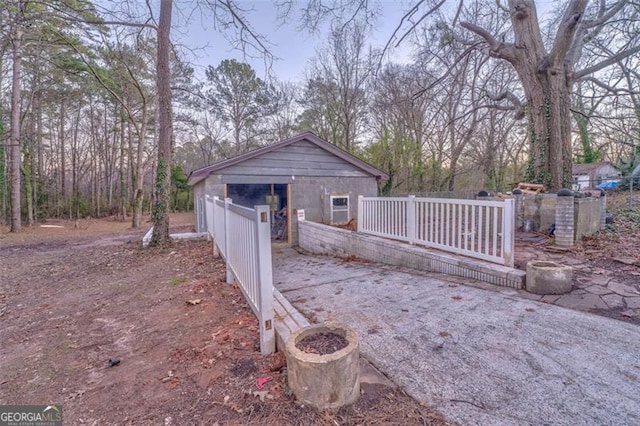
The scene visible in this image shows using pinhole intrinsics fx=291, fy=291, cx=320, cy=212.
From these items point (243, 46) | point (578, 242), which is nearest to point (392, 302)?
point (578, 242)

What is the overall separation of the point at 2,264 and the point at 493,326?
9283 millimetres

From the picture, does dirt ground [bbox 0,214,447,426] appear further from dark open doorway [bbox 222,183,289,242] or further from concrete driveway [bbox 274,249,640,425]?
dark open doorway [bbox 222,183,289,242]

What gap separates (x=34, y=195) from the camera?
1672 cm

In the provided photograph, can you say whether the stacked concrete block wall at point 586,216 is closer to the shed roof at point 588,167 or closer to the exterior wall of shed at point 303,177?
the exterior wall of shed at point 303,177

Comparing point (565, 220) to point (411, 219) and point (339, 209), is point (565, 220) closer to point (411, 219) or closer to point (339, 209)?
point (411, 219)

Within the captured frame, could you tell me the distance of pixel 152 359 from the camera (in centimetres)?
229

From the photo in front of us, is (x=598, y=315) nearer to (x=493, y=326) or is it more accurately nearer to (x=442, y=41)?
(x=493, y=326)

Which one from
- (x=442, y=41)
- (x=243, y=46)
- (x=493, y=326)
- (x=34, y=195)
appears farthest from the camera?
(x=34, y=195)

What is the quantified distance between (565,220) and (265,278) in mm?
5195

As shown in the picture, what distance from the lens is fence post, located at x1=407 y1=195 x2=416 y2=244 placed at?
15.5 feet

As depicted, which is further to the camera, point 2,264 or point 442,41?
point 442,41

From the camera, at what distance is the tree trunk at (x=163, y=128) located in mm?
6812

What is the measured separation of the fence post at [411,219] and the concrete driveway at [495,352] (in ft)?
4.50

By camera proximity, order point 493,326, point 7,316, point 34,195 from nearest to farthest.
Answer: point 493,326 < point 7,316 < point 34,195
